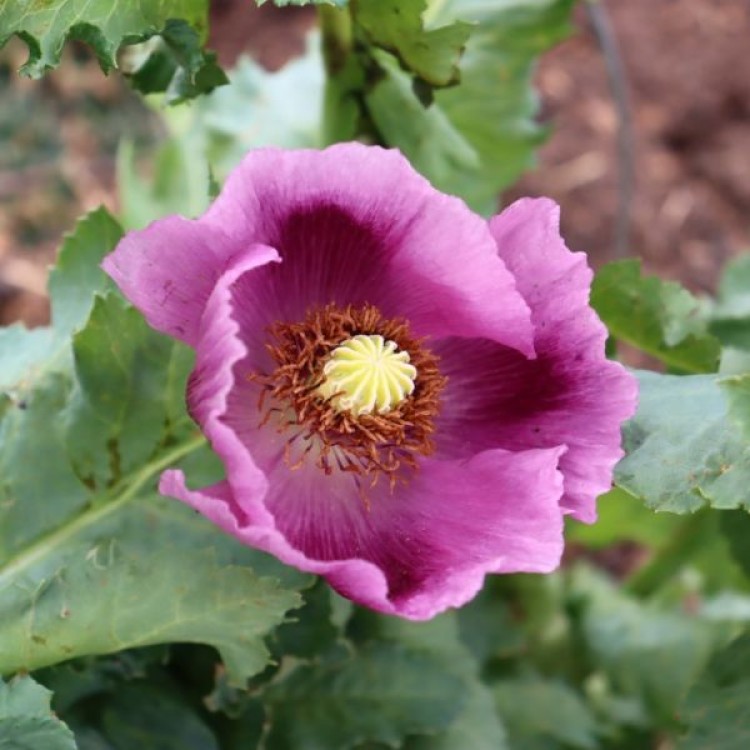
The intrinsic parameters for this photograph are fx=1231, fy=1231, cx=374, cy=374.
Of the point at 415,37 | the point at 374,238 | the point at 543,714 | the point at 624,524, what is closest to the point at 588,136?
the point at 624,524

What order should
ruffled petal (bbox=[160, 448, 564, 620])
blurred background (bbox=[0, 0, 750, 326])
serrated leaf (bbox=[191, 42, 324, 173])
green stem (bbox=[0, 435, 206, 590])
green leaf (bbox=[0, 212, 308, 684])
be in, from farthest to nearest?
blurred background (bbox=[0, 0, 750, 326]) < serrated leaf (bbox=[191, 42, 324, 173]) < green stem (bbox=[0, 435, 206, 590]) < green leaf (bbox=[0, 212, 308, 684]) < ruffled petal (bbox=[160, 448, 564, 620])

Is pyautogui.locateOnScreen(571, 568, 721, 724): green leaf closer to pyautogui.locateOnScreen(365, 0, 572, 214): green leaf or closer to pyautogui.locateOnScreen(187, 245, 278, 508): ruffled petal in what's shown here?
pyautogui.locateOnScreen(365, 0, 572, 214): green leaf

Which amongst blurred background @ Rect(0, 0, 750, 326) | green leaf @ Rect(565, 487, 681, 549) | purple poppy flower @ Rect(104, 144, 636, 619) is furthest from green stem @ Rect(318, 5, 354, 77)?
blurred background @ Rect(0, 0, 750, 326)

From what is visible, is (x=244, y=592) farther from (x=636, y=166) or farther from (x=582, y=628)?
(x=636, y=166)

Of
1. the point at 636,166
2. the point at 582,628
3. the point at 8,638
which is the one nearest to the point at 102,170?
the point at 636,166

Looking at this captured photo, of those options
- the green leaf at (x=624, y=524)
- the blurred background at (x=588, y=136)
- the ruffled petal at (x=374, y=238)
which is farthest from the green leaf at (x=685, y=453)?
the blurred background at (x=588, y=136)
